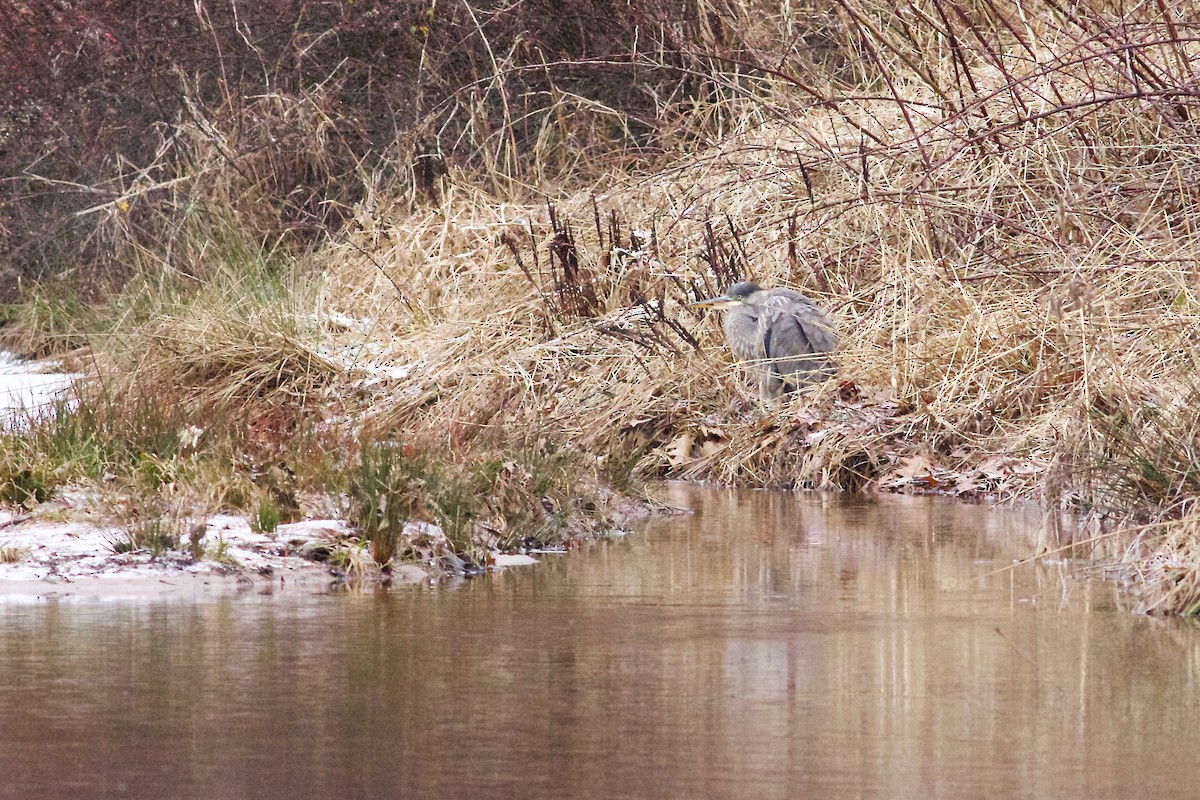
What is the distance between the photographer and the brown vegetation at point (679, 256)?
9.73m

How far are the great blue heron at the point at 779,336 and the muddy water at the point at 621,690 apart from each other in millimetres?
3982

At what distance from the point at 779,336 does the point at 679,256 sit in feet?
6.70

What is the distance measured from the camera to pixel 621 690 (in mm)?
4992

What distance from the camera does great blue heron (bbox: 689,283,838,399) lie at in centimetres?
1130

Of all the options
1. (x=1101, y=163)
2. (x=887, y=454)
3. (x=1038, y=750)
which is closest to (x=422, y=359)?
(x=887, y=454)

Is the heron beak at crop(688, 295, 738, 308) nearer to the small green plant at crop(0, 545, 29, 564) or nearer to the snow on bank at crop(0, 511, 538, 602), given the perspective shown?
the snow on bank at crop(0, 511, 538, 602)

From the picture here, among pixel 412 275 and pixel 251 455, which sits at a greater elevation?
pixel 412 275

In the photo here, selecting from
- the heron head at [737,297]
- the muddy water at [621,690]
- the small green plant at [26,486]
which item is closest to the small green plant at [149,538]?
the muddy water at [621,690]

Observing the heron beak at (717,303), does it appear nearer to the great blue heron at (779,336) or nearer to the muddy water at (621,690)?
the great blue heron at (779,336)

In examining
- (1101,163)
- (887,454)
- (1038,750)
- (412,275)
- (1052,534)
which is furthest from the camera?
(412,275)

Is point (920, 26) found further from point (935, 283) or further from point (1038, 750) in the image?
point (1038, 750)

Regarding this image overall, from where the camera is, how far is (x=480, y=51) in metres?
16.6

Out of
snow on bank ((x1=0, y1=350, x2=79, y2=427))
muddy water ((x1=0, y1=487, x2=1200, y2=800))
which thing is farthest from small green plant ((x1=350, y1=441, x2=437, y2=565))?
snow on bank ((x1=0, y1=350, x2=79, y2=427))

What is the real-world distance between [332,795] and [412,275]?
10.1 m
